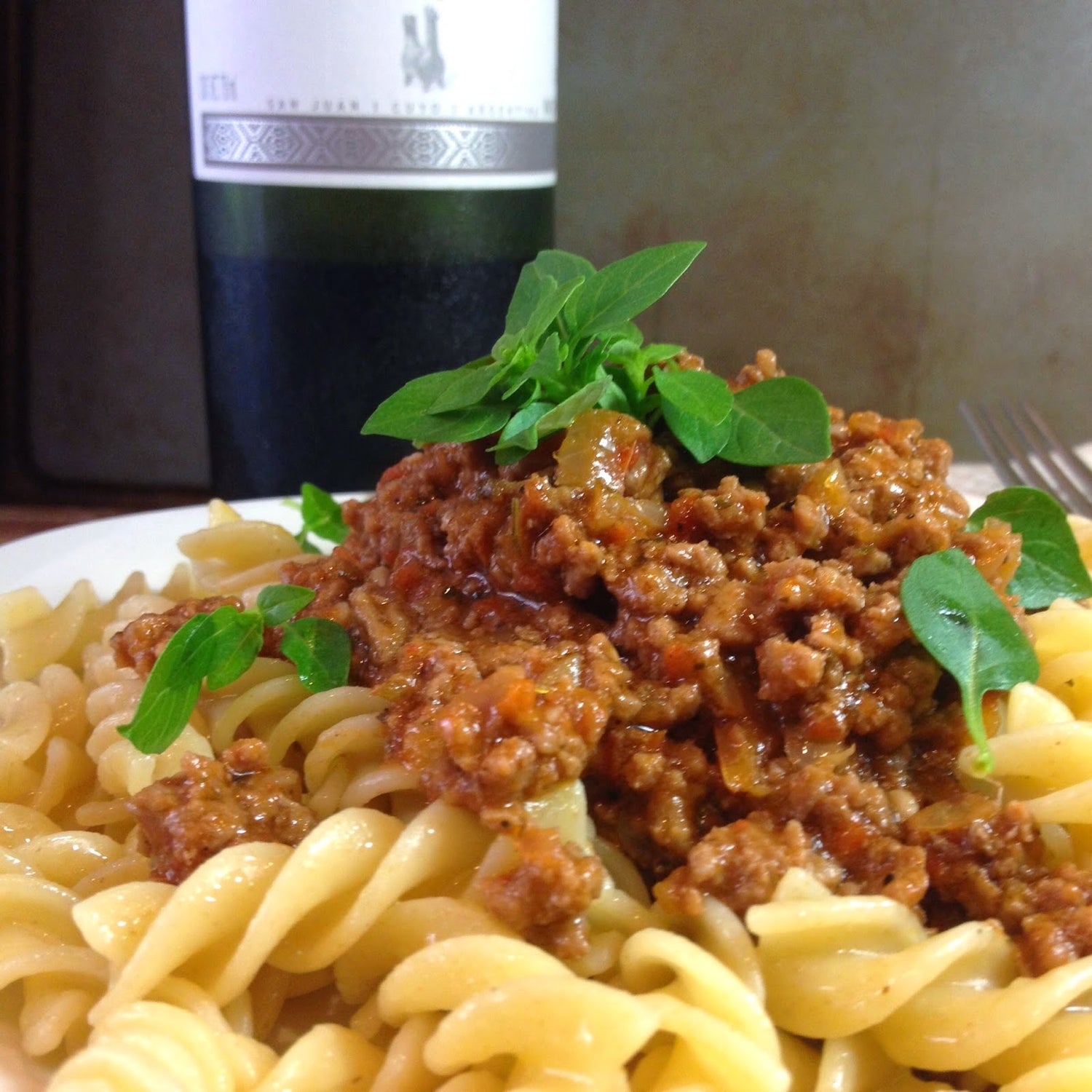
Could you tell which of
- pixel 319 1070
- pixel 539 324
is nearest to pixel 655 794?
pixel 319 1070

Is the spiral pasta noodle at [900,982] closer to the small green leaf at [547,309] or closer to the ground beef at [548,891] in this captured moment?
the ground beef at [548,891]

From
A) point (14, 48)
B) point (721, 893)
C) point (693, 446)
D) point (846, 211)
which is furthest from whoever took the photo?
point (846, 211)

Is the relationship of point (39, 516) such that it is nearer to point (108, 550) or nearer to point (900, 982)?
point (108, 550)

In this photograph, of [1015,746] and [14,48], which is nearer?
[1015,746]

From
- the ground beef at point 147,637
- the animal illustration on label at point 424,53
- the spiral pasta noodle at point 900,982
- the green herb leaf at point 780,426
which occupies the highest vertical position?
the animal illustration on label at point 424,53

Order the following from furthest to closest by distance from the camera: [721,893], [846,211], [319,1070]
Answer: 1. [846,211]
2. [721,893]
3. [319,1070]

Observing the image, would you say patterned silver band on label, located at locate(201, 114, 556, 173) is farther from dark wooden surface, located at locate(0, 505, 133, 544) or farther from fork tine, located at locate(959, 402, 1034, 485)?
fork tine, located at locate(959, 402, 1034, 485)

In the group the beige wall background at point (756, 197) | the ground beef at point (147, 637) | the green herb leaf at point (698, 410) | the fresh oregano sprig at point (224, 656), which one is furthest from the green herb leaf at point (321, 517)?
the beige wall background at point (756, 197)

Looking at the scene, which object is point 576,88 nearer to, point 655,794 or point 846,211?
point 846,211
